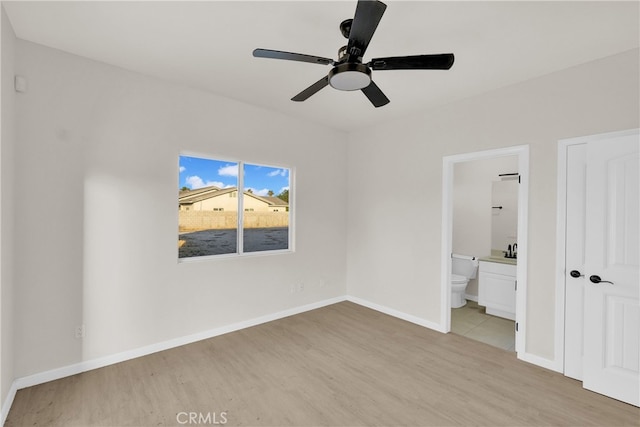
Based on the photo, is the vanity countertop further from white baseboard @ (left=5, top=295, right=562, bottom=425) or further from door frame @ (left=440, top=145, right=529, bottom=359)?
white baseboard @ (left=5, top=295, right=562, bottom=425)

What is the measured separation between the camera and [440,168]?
11.8ft

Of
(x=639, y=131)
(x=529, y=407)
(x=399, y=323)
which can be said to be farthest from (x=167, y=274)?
(x=639, y=131)

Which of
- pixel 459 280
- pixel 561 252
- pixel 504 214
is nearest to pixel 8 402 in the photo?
pixel 561 252

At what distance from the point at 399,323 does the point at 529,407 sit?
172 centimetres

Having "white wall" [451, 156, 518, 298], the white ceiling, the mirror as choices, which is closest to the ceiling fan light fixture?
the white ceiling

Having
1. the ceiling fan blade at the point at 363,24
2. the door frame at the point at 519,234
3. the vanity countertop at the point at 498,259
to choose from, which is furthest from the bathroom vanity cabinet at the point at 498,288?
the ceiling fan blade at the point at 363,24

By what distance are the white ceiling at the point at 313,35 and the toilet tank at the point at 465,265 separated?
8.32 ft

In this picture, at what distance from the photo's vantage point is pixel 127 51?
8.13ft

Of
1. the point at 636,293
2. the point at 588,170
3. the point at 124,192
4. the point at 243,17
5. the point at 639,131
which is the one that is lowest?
the point at 636,293

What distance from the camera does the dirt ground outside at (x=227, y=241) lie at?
3334 mm

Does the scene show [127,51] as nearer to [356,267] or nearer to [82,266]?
[82,266]

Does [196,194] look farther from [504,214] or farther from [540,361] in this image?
[504,214]

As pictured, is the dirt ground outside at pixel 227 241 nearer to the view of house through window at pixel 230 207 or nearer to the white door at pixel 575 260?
the view of house through window at pixel 230 207

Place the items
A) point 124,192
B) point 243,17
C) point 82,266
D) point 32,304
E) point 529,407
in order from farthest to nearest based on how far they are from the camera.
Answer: point 124,192 → point 82,266 → point 32,304 → point 529,407 → point 243,17
